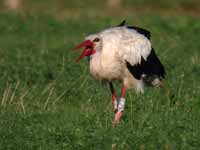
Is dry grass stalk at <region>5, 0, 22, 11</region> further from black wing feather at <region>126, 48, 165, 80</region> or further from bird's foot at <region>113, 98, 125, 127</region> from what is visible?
bird's foot at <region>113, 98, 125, 127</region>

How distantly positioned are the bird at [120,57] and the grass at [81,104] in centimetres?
20

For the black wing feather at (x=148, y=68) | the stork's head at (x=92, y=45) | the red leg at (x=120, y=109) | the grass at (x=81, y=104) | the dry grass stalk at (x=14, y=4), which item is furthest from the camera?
the dry grass stalk at (x=14, y=4)

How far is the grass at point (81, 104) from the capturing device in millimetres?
7574

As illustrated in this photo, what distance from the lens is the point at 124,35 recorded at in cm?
888

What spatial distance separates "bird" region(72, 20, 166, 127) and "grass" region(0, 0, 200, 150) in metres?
0.20

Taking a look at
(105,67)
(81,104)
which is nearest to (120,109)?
(105,67)

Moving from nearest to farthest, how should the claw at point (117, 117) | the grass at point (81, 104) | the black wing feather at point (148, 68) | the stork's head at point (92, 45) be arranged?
the grass at point (81, 104)
the claw at point (117, 117)
the stork's head at point (92, 45)
the black wing feather at point (148, 68)

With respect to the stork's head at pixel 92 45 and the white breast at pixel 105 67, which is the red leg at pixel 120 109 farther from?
the stork's head at pixel 92 45

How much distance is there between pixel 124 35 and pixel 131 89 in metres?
0.76

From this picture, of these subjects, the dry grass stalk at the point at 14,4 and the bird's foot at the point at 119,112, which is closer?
the bird's foot at the point at 119,112

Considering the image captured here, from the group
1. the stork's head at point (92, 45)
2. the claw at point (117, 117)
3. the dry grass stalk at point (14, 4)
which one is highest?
the dry grass stalk at point (14, 4)

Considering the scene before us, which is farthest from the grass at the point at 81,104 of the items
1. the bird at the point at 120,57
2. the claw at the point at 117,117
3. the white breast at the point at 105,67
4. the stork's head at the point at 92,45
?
the stork's head at the point at 92,45

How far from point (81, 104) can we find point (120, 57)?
1100 millimetres

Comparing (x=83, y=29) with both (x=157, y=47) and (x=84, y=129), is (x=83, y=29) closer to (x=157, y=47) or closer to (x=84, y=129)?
(x=157, y=47)
